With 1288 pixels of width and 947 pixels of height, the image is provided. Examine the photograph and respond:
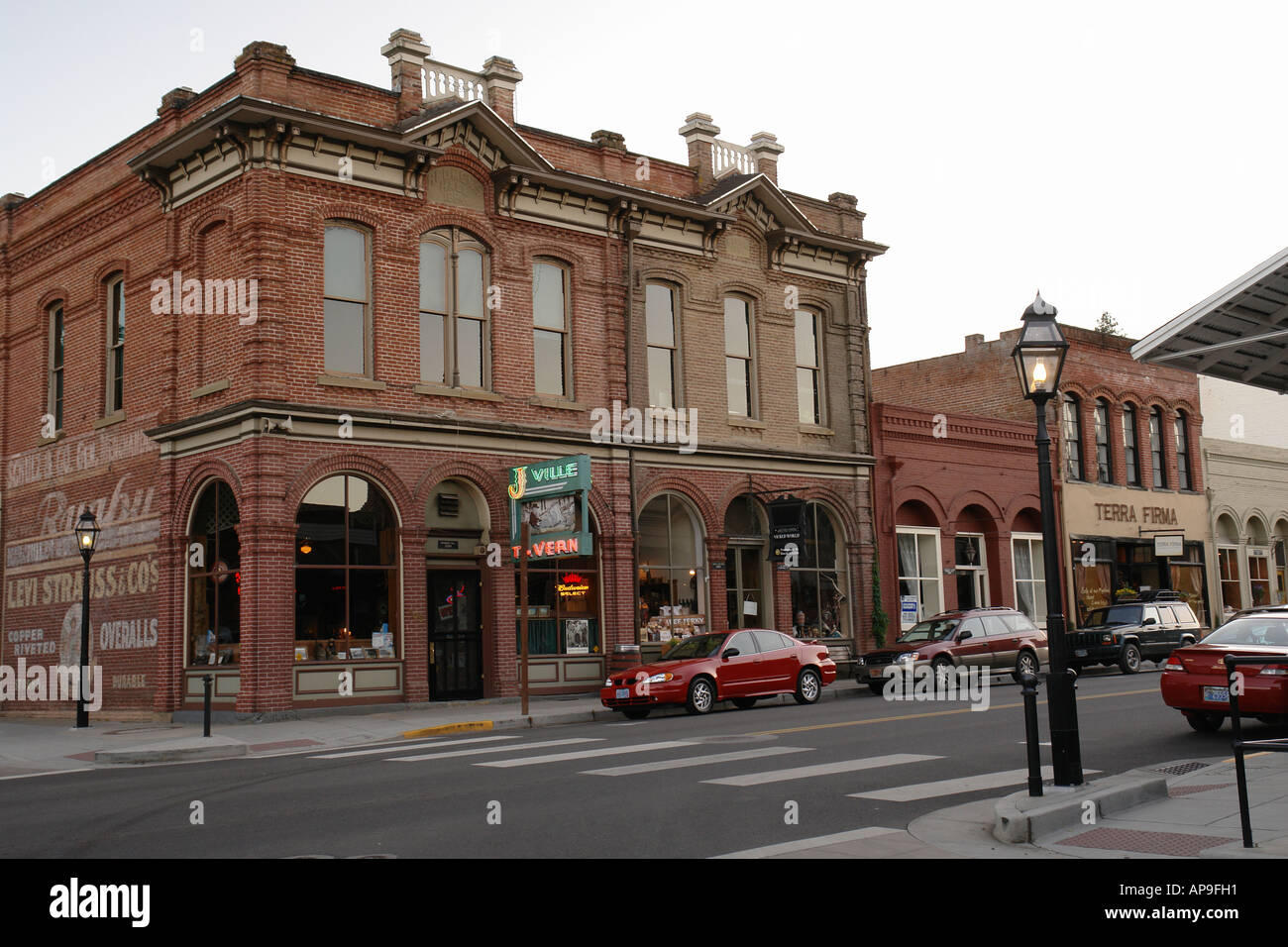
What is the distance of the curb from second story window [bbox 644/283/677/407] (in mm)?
17785

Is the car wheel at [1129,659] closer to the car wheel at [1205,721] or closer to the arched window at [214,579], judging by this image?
the car wheel at [1205,721]

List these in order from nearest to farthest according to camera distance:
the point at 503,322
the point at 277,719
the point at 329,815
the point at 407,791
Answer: the point at 329,815 < the point at 407,791 < the point at 277,719 < the point at 503,322

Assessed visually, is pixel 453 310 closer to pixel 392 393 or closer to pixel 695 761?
pixel 392 393

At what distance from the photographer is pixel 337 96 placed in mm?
22812

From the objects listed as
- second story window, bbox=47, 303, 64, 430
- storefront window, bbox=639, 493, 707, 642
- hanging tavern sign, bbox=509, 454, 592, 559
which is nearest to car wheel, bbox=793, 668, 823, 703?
hanging tavern sign, bbox=509, 454, 592, 559

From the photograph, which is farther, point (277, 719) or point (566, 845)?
point (277, 719)

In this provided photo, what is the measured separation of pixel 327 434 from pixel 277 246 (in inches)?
133

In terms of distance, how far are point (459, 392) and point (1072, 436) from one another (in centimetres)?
2236

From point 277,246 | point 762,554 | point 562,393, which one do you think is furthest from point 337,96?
point 762,554

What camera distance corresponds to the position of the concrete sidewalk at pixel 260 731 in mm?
16797

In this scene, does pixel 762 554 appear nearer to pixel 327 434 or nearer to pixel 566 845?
A: pixel 327 434

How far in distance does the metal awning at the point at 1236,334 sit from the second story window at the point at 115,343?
Result: 64.0ft

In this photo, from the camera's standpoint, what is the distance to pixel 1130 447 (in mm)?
40656

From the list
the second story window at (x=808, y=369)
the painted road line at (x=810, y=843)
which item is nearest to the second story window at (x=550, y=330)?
the second story window at (x=808, y=369)
